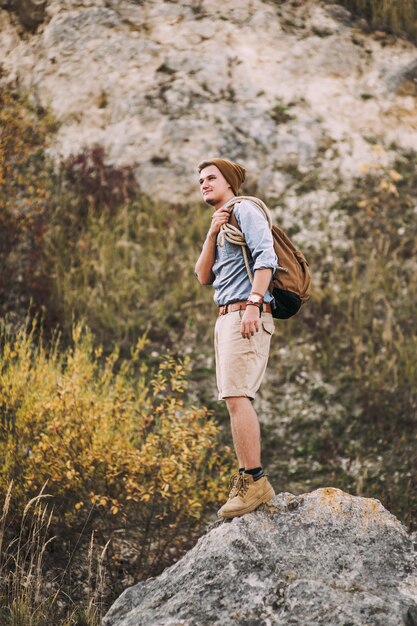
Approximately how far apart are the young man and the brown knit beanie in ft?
0.72

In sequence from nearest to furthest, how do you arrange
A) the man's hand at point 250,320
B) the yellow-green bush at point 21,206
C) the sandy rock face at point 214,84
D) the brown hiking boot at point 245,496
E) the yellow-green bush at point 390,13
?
the man's hand at point 250,320 → the brown hiking boot at point 245,496 → the yellow-green bush at point 21,206 → the sandy rock face at point 214,84 → the yellow-green bush at point 390,13

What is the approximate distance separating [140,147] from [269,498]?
742 centimetres

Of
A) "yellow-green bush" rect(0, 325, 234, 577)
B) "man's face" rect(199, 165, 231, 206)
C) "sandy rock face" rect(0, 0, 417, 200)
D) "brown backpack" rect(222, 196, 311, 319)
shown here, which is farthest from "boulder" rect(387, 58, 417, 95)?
"brown backpack" rect(222, 196, 311, 319)

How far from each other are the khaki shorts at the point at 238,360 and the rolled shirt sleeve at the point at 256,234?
0.33 m

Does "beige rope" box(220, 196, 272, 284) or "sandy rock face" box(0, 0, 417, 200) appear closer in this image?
"beige rope" box(220, 196, 272, 284)

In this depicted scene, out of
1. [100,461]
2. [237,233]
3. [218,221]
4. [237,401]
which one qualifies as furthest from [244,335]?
[100,461]

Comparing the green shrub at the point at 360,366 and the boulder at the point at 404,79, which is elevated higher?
the boulder at the point at 404,79

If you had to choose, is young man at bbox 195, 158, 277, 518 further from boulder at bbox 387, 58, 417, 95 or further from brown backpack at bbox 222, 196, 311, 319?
boulder at bbox 387, 58, 417, 95

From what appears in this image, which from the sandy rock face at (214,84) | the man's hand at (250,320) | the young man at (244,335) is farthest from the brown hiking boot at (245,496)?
the sandy rock face at (214,84)

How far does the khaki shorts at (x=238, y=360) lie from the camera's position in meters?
4.06

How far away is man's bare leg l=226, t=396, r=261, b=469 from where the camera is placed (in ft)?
13.3

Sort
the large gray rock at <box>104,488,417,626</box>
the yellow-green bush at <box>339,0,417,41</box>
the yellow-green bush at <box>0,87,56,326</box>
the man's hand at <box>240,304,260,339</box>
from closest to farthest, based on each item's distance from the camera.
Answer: the large gray rock at <box>104,488,417,626</box>, the man's hand at <box>240,304,260,339</box>, the yellow-green bush at <box>0,87,56,326</box>, the yellow-green bush at <box>339,0,417,41</box>

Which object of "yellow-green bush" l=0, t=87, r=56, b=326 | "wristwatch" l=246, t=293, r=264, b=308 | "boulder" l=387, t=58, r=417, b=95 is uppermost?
"wristwatch" l=246, t=293, r=264, b=308

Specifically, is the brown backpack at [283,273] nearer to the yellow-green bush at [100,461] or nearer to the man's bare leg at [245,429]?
the man's bare leg at [245,429]
